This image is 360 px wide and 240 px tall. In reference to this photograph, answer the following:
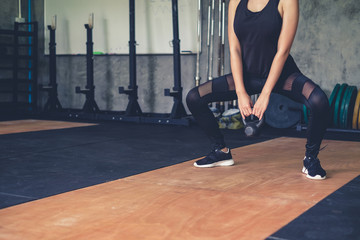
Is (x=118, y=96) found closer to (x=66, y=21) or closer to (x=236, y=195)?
(x=66, y=21)

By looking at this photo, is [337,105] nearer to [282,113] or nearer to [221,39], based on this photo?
[282,113]

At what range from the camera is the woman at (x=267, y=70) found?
238 centimetres

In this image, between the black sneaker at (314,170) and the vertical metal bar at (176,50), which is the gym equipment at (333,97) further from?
the black sneaker at (314,170)

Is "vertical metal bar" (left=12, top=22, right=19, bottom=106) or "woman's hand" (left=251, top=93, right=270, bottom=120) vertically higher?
"vertical metal bar" (left=12, top=22, right=19, bottom=106)

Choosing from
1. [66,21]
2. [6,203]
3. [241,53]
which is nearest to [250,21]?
[241,53]

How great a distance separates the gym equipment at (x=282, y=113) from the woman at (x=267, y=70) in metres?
2.81

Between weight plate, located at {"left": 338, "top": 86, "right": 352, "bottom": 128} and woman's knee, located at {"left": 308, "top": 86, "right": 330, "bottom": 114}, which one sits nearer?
woman's knee, located at {"left": 308, "top": 86, "right": 330, "bottom": 114}

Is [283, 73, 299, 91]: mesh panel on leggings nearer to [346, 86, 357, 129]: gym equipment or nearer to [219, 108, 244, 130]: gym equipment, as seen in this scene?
[346, 86, 357, 129]: gym equipment

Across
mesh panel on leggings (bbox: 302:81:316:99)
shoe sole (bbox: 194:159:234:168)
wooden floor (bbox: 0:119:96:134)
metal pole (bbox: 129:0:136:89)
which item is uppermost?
metal pole (bbox: 129:0:136:89)

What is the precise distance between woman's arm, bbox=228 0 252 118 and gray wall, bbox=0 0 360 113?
3116 mm

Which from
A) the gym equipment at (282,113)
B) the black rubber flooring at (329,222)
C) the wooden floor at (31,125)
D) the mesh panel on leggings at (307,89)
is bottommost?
the black rubber flooring at (329,222)

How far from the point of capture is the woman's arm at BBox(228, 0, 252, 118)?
96.5 inches

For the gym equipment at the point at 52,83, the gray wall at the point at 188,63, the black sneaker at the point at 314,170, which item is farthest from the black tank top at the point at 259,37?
the gym equipment at the point at 52,83

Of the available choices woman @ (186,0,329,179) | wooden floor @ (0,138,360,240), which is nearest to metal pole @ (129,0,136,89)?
wooden floor @ (0,138,360,240)
